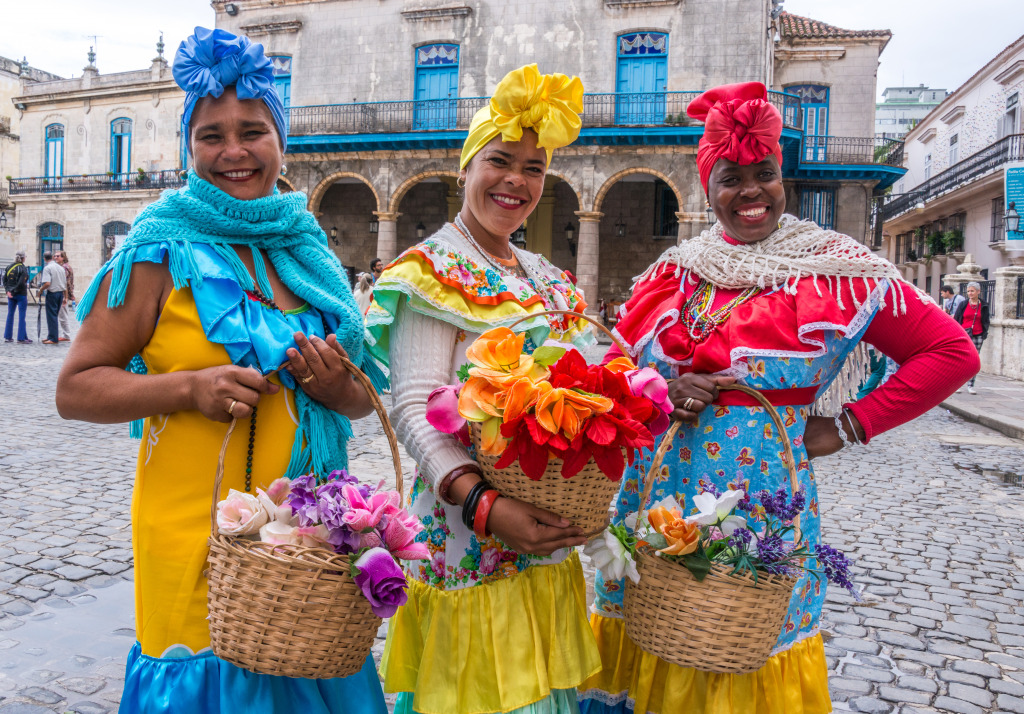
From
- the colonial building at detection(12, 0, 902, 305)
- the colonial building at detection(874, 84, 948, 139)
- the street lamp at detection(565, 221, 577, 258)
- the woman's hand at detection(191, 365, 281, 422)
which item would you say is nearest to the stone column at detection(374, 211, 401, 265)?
the colonial building at detection(12, 0, 902, 305)

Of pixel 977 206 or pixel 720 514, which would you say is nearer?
pixel 720 514

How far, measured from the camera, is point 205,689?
1.74 m

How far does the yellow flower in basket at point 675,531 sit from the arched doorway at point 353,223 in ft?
82.4

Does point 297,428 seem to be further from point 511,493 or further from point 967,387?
point 967,387

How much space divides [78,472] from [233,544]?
18.3 feet

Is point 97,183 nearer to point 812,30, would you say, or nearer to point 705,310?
point 812,30

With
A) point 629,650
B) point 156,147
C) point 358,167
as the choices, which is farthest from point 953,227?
point 629,650

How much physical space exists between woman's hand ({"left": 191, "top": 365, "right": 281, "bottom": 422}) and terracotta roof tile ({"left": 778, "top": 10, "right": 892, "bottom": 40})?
25338mm

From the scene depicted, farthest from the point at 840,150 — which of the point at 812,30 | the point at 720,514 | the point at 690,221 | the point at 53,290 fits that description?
Result: the point at 720,514

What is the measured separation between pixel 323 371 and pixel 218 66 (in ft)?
2.59

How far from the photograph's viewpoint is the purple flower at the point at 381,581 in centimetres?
147

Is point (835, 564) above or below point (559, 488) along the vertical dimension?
below

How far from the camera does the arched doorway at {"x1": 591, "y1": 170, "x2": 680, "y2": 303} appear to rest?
78.2 ft

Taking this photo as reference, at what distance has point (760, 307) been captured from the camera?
2.22 metres
